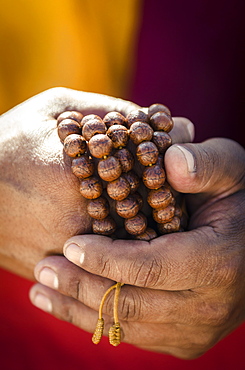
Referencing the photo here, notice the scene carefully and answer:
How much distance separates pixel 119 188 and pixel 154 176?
8 centimetres

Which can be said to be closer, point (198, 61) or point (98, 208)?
point (98, 208)

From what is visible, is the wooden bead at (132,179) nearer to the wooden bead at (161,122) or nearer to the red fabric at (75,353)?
the wooden bead at (161,122)

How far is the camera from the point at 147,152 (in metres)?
0.82

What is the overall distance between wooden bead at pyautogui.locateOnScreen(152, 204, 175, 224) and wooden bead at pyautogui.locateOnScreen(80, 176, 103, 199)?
15cm

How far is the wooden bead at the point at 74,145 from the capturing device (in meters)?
0.82

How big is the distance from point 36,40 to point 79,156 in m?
1.18

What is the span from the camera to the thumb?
85 centimetres

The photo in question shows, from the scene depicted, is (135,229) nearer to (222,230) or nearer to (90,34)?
(222,230)

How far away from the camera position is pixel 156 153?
829 mm

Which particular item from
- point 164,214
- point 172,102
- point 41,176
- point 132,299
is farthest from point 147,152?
point 172,102

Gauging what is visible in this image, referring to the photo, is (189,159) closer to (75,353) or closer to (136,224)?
(136,224)

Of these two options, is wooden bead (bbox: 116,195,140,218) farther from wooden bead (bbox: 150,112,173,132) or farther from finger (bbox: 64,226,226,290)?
wooden bead (bbox: 150,112,173,132)

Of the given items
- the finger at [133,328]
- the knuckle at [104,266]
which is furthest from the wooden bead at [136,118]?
the finger at [133,328]

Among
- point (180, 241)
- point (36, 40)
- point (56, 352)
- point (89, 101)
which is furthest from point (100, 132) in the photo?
point (36, 40)
